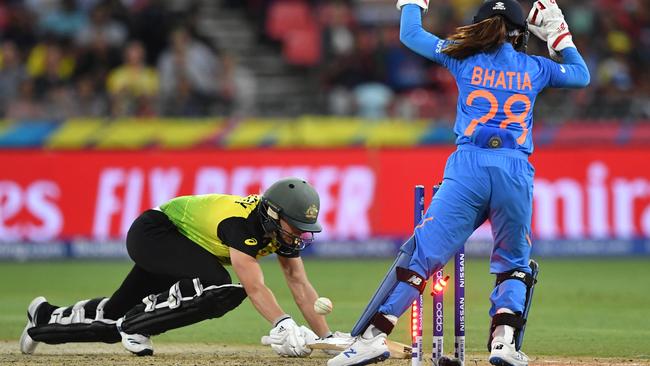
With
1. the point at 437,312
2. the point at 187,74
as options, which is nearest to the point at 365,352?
the point at 437,312

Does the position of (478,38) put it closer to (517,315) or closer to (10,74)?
Result: (517,315)

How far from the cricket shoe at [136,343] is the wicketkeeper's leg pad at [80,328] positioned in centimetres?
14

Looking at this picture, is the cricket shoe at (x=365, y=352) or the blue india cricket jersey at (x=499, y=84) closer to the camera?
the cricket shoe at (x=365, y=352)

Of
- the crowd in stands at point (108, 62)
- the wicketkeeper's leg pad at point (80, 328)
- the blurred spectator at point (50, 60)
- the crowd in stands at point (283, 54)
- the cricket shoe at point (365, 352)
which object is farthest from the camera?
the blurred spectator at point (50, 60)

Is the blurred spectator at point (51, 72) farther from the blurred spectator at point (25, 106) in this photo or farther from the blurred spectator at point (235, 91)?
the blurred spectator at point (235, 91)

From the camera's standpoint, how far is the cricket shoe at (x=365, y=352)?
7273mm

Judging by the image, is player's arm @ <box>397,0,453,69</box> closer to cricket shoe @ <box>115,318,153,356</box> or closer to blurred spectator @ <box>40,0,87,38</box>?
cricket shoe @ <box>115,318,153,356</box>

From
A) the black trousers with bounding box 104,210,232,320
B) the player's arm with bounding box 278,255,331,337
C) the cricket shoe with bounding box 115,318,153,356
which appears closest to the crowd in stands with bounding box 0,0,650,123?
the black trousers with bounding box 104,210,232,320

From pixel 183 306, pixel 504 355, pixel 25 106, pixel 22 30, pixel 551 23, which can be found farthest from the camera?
pixel 22 30

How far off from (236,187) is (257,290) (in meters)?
8.57

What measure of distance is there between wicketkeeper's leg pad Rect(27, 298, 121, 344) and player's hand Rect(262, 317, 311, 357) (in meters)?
1.46

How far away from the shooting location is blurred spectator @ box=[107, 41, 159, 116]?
17.9 metres

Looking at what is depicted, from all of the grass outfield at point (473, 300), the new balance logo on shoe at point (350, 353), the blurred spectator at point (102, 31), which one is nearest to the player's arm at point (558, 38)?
the new balance logo on shoe at point (350, 353)

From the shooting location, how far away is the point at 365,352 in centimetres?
729
